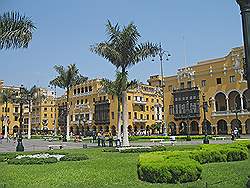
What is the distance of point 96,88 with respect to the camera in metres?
84.6

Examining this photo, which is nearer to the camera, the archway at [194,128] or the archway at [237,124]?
the archway at [237,124]

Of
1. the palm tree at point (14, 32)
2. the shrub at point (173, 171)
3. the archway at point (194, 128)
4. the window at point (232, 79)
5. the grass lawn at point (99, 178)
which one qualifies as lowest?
the grass lawn at point (99, 178)

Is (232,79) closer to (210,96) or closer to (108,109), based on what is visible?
(210,96)

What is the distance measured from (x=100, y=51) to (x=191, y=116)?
44.5 meters

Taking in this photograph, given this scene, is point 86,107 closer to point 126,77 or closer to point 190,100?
point 190,100

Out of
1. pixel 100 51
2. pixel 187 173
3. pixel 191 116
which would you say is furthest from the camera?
pixel 191 116

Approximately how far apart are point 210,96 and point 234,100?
4.63 m

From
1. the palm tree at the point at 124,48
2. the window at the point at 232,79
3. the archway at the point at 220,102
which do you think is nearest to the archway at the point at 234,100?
the archway at the point at 220,102

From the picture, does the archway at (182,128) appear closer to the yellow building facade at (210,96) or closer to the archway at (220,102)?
the yellow building facade at (210,96)

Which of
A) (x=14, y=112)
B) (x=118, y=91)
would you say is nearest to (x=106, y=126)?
(x=14, y=112)

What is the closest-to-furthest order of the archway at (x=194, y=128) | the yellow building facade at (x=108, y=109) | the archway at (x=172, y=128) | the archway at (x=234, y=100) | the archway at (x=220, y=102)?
1. the archway at (x=234, y=100)
2. the archway at (x=220, y=102)
3. the archway at (x=194, y=128)
4. the archway at (x=172, y=128)
5. the yellow building facade at (x=108, y=109)

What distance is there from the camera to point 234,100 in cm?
6209

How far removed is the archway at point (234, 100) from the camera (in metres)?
61.1

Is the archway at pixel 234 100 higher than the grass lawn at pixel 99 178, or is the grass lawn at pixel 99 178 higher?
the archway at pixel 234 100
